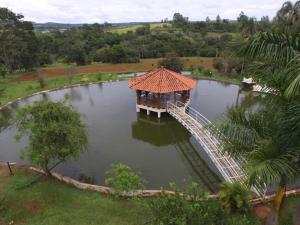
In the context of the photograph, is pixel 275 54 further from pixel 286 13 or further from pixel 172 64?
pixel 172 64

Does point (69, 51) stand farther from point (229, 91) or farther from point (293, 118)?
point (293, 118)

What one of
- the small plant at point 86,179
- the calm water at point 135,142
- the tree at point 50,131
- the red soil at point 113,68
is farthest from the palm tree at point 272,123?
the red soil at point 113,68

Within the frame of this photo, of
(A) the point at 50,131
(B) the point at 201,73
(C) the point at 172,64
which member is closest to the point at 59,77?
(C) the point at 172,64

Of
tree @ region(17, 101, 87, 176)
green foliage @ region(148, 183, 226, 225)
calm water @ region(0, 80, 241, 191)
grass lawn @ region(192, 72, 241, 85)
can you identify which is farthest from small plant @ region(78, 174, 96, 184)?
grass lawn @ region(192, 72, 241, 85)

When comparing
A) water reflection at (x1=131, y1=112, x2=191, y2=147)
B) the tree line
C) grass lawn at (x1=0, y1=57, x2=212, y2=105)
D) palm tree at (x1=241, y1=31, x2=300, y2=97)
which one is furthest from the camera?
the tree line

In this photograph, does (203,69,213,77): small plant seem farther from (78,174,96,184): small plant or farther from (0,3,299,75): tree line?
(78,174,96,184): small plant

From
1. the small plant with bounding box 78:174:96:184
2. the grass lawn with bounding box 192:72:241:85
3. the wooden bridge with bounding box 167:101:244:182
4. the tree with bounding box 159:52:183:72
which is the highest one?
the wooden bridge with bounding box 167:101:244:182

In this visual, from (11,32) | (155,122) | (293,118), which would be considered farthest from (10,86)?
(293,118)
